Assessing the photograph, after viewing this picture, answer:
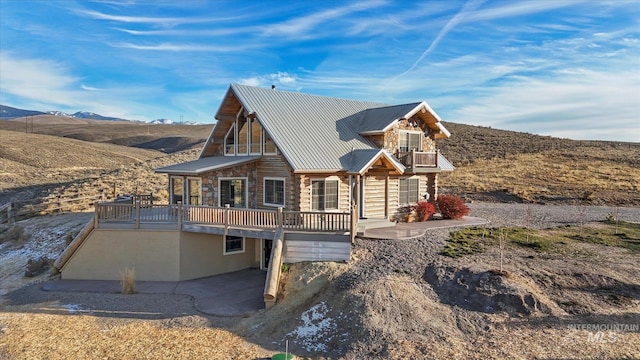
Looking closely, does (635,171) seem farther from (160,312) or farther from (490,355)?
(160,312)

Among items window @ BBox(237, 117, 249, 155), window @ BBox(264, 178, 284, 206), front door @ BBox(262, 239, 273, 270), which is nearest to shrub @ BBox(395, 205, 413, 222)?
Result: window @ BBox(264, 178, 284, 206)

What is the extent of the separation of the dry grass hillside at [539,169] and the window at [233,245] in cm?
2307

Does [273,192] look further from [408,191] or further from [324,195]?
[408,191]

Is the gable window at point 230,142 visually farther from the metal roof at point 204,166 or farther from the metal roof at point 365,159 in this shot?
the metal roof at point 365,159

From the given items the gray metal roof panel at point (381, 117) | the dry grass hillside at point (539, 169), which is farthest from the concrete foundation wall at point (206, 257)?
the dry grass hillside at point (539, 169)

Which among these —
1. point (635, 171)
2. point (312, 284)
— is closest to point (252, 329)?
point (312, 284)

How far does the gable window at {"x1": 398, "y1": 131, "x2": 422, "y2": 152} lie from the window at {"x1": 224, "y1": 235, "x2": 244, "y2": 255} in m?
9.35

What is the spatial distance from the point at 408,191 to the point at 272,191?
720 centimetres

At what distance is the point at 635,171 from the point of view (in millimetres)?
43469

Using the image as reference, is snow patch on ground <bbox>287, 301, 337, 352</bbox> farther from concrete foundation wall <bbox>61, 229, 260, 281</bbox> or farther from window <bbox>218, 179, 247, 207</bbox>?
window <bbox>218, 179, 247, 207</bbox>

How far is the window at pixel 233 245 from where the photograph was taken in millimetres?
17234

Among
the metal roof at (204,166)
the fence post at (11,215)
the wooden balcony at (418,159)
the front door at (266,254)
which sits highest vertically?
the wooden balcony at (418,159)

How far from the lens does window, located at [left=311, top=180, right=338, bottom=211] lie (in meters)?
17.4

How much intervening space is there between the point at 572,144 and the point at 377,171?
58.1 meters
